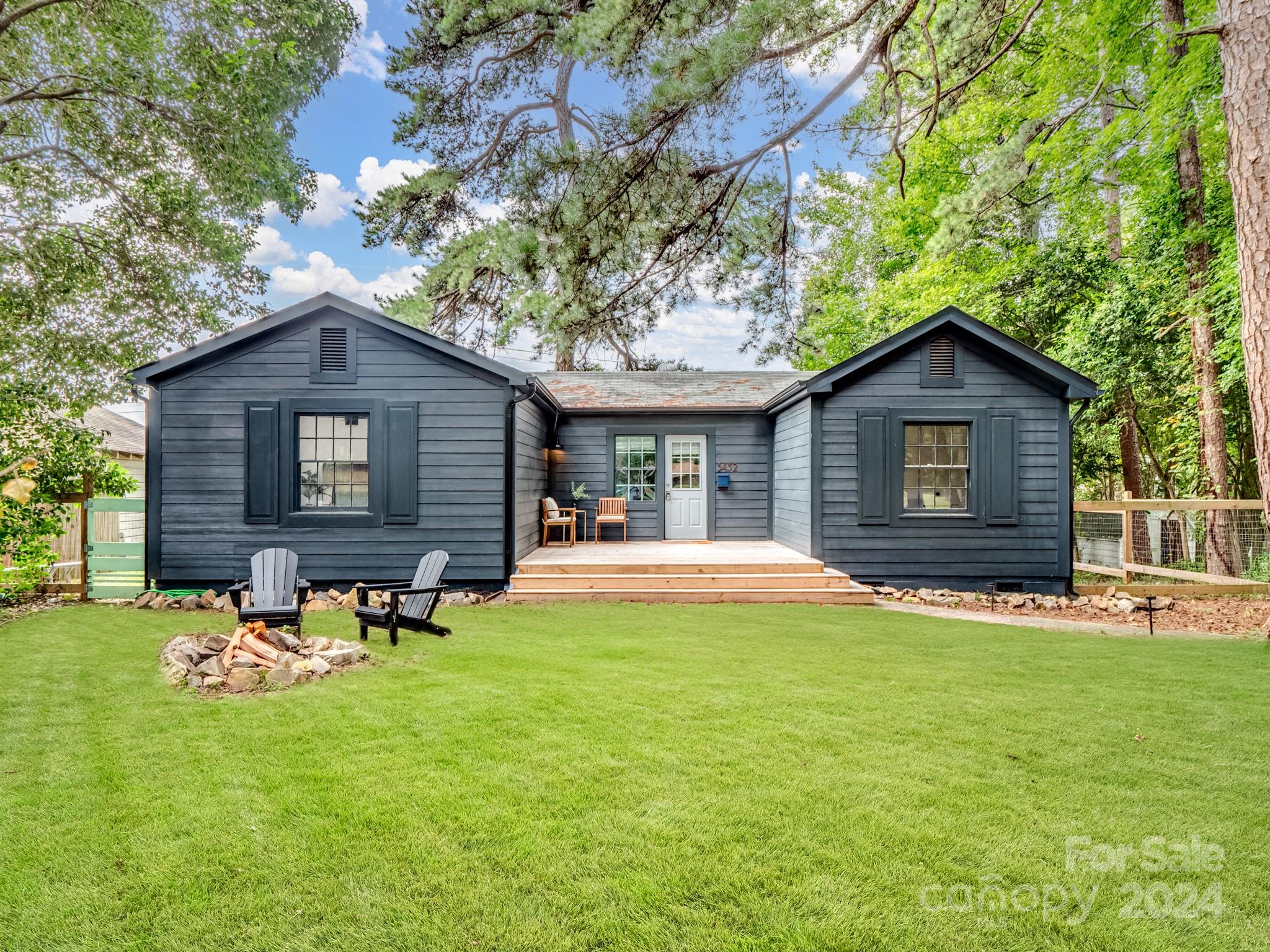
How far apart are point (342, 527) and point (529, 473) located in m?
2.62

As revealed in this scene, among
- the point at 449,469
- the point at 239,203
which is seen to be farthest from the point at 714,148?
the point at 239,203

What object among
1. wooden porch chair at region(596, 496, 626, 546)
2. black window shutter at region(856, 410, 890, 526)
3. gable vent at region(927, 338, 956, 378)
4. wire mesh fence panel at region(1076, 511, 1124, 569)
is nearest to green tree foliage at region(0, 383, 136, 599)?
wooden porch chair at region(596, 496, 626, 546)

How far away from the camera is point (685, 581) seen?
7.50m

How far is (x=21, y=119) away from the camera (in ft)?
27.3

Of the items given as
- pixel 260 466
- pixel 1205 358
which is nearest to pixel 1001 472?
pixel 1205 358

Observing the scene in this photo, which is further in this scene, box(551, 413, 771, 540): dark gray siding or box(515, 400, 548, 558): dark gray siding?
box(551, 413, 771, 540): dark gray siding

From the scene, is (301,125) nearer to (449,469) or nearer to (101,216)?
(101,216)

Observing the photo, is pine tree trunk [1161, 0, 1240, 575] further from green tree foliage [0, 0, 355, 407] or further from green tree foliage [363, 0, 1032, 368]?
green tree foliage [0, 0, 355, 407]

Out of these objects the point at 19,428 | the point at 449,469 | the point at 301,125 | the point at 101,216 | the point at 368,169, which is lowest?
the point at 449,469

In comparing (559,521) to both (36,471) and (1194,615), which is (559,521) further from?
(1194,615)

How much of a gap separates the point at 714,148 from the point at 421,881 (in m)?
5.65

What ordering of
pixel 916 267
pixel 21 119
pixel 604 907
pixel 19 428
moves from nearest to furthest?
pixel 604 907 < pixel 19 428 < pixel 21 119 < pixel 916 267

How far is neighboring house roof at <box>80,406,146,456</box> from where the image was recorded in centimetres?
1272

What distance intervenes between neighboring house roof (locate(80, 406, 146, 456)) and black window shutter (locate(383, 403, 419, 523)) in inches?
340
